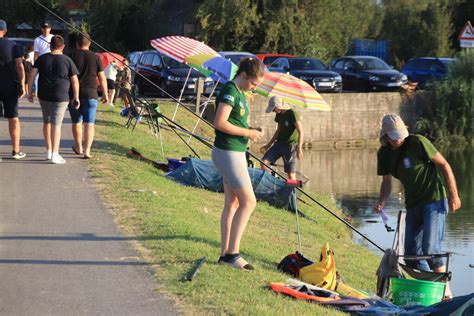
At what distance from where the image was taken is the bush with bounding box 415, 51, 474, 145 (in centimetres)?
3575

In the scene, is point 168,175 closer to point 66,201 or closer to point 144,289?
point 66,201

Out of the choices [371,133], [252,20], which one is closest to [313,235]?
[371,133]

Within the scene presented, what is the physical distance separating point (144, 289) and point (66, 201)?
4169 millimetres

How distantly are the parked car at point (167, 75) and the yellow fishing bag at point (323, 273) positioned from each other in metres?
21.1

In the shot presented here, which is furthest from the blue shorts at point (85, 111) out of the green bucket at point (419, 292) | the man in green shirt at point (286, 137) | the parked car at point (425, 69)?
the parked car at point (425, 69)

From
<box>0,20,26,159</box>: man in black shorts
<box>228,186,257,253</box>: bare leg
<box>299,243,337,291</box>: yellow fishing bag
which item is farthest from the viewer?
<box>0,20,26,159</box>: man in black shorts

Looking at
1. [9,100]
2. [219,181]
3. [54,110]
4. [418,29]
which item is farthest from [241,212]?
[418,29]

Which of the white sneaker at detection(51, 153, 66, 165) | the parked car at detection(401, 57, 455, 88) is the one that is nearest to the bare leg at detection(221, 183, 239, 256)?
the white sneaker at detection(51, 153, 66, 165)

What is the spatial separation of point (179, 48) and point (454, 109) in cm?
1878

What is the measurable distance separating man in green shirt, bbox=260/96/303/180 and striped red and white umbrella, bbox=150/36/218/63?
3.50 meters

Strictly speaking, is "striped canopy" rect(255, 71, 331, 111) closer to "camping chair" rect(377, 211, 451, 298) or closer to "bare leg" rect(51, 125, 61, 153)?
"bare leg" rect(51, 125, 61, 153)

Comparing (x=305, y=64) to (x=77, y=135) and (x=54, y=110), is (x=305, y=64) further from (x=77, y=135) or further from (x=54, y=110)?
(x=54, y=110)

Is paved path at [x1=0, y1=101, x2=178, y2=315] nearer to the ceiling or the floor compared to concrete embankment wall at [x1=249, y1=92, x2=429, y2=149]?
nearer to the ceiling

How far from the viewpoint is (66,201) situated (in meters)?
11.9
